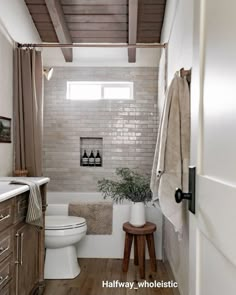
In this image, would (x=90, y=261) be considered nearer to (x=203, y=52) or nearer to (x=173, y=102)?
(x=173, y=102)

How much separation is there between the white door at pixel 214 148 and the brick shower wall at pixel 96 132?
3400 mm

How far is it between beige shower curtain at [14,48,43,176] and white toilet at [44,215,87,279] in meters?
0.69

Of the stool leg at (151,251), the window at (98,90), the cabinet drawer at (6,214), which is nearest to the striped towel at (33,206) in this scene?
the cabinet drawer at (6,214)

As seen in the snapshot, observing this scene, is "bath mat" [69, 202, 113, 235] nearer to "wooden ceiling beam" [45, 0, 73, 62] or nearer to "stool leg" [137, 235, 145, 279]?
"stool leg" [137, 235, 145, 279]

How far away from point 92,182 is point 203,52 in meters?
3.68

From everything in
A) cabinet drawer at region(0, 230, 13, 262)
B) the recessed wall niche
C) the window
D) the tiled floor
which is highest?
the window

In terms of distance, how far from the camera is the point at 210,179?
927 mm

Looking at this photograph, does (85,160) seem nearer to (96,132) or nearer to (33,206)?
(96,132)

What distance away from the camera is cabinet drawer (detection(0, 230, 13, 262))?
1.65 metres

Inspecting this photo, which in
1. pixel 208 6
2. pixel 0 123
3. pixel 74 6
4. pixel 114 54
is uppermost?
pixel 74 6

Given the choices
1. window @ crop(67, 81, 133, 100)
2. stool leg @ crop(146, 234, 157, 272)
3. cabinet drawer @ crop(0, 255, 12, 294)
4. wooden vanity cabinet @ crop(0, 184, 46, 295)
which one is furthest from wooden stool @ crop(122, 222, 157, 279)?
window @ crop(67, 81, 133, 100)

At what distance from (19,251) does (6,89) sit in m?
1.72

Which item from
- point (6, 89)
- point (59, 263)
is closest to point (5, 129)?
point (6, 89)

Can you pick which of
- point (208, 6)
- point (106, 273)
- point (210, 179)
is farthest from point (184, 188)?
point (106, 273)
